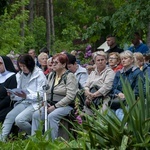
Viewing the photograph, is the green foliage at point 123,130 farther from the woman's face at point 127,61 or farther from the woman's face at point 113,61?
the woman's face at point 113,61

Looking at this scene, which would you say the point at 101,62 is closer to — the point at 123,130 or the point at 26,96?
the point at 26,96

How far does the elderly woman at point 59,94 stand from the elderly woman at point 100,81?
0.85ft

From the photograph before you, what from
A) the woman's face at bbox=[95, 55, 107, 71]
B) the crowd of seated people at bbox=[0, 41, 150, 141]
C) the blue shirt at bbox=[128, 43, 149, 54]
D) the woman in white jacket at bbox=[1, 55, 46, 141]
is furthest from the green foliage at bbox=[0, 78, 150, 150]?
the blue shirt at bbox=[128, 43, 149, 54]

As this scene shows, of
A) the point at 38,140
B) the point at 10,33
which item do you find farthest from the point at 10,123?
the point at 10,33

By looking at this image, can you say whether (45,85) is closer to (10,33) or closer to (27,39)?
(10,33)

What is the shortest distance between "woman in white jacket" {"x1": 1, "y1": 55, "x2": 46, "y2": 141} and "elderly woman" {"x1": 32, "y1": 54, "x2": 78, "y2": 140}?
1.00 feet

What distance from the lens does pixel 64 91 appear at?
9.84 m

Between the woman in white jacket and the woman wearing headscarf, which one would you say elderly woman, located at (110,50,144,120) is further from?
the woman wearing headscarf

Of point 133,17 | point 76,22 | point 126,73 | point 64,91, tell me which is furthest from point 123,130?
point 76,22

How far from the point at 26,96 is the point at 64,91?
2.48 ft

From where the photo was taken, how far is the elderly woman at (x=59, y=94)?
9.66 m

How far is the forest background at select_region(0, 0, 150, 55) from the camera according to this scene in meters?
13.2

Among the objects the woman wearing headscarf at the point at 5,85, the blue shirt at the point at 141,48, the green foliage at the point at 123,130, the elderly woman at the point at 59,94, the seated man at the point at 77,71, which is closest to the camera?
the green foliage at the point at 123,130

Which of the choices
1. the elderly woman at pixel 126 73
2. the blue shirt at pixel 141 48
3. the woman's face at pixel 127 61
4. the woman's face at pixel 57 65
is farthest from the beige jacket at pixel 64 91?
the blue shirt at pixel 141 48
